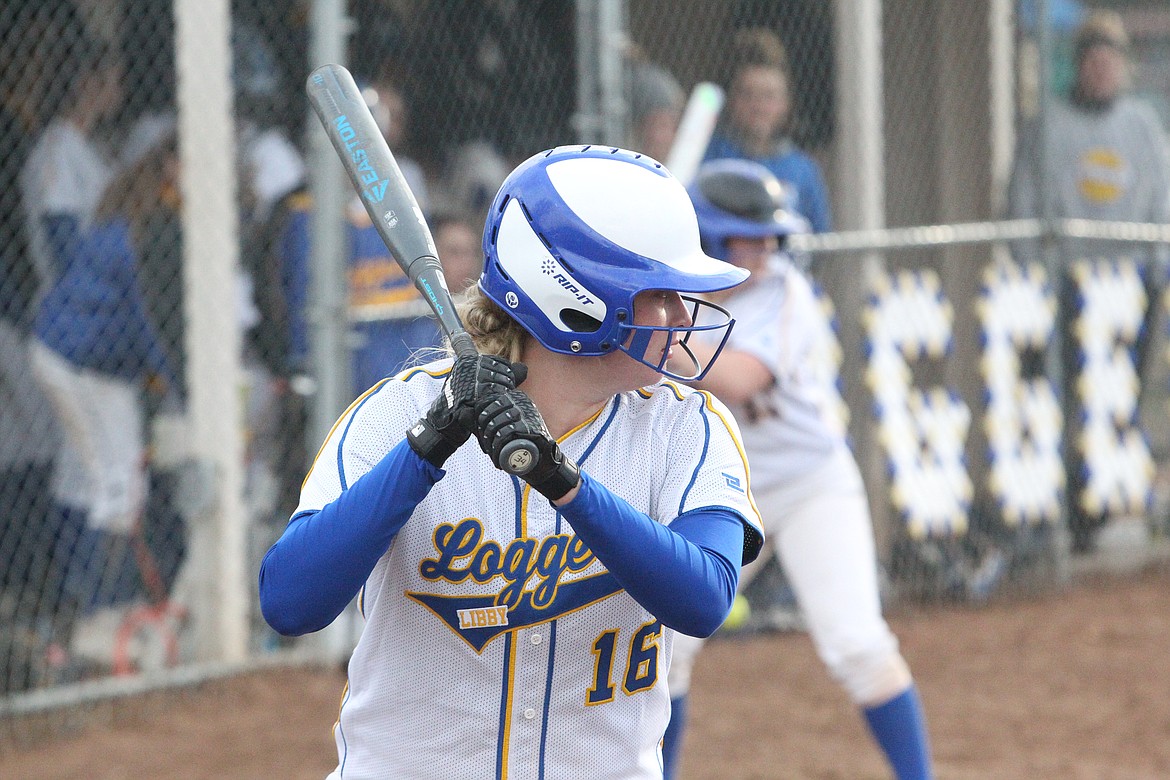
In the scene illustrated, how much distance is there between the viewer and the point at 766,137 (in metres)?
6.99

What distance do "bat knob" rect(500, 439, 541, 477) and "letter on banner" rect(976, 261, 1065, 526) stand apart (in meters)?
5.94

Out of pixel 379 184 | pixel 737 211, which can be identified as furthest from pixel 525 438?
pixel 737 211

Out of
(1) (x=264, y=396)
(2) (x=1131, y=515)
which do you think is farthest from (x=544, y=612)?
(2) (x=1131, y=515)

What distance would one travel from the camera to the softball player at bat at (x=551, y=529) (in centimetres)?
210

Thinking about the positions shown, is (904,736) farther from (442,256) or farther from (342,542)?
(442,256)

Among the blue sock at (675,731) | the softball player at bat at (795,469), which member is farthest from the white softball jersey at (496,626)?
the blue sock at (675,731)

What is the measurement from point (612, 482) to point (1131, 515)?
6549 mm

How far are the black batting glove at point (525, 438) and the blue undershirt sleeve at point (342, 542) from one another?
0.11m

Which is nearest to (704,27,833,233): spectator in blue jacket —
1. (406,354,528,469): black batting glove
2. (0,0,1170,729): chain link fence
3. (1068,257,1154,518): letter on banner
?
(0,0,1170,729): chain link fence

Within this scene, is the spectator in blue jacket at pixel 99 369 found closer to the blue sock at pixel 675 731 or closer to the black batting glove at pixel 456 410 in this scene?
the blue sock at pixel 675 731

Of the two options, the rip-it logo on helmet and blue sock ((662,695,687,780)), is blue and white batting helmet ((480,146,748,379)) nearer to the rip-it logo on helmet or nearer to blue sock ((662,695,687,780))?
the rip-it logo on helmet

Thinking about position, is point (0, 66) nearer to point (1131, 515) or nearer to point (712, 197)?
point (712, 197)

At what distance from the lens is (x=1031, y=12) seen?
7.59m

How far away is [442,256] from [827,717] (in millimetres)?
2208
